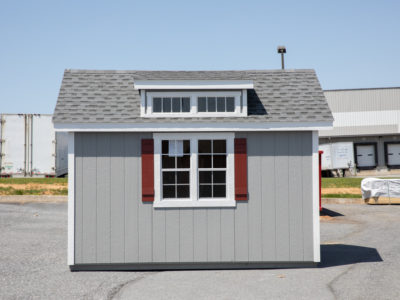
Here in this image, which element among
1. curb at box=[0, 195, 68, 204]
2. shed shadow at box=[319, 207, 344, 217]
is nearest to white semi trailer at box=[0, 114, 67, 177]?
curb at box=[0, 195, 68, 204]

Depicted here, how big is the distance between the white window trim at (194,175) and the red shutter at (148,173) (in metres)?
0.09

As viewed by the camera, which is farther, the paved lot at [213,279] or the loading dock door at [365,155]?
the loading dock door at [365,155]

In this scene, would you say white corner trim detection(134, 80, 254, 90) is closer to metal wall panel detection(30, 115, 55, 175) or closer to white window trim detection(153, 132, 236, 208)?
white window trim detection(153, 132, 236, 208)

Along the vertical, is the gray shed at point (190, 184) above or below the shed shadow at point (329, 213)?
above

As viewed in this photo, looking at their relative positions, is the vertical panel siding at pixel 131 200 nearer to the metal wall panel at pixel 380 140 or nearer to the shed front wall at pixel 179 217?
the shed front wall at pixel 179 217

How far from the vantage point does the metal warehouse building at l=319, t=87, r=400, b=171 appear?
40.3m

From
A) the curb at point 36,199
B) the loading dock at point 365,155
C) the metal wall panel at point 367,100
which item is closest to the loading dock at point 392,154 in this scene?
the loading dock at point 365,155

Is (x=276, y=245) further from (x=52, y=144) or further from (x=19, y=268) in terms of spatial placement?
(x=52, y=144)

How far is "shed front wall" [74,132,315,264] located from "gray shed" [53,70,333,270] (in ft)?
0.07

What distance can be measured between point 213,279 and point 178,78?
4.38 metres

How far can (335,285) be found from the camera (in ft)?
26.8

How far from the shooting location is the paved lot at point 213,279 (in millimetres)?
7613

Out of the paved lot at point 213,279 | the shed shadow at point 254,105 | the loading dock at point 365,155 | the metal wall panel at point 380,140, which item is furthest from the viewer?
the metal wall panel at point 380,140

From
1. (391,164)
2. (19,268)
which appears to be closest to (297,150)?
(19,268)
